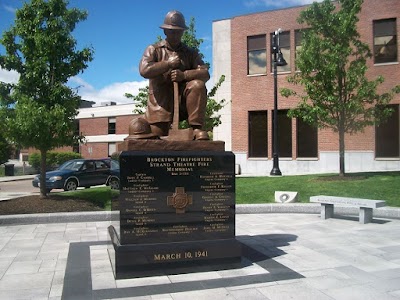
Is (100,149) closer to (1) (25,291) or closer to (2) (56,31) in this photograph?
(2) (56,31)

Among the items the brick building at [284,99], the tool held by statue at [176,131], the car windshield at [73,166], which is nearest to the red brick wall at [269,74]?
the brick building at [284,99]

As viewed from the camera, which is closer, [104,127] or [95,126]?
[104,127]

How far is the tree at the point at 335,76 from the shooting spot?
15109mm

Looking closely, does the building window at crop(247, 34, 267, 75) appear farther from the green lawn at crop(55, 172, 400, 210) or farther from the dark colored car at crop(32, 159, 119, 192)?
the green lawn at crop(55, 172, 400, 210)

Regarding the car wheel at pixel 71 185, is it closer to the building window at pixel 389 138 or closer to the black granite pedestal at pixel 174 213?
the black granite pedestal at pixel 174 213

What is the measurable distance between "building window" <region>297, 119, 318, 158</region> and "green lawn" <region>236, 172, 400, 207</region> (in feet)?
25.9

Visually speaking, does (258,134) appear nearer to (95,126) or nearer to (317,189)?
(317,189)

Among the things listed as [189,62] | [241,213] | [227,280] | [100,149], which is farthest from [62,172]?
[100,149]

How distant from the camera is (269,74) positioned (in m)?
24.2

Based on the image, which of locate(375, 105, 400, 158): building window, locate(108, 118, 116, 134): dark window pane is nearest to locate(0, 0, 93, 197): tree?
locate(375, 105, 400, 158): building window

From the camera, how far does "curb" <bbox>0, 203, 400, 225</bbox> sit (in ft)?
31.3

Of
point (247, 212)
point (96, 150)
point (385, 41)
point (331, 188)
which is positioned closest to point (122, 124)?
point (96, 150)

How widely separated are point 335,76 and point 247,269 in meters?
11.2

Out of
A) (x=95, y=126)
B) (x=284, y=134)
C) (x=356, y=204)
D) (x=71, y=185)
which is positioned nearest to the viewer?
(x=356, y=204)
